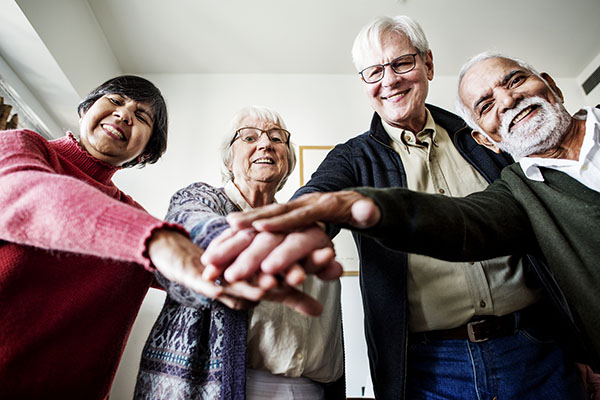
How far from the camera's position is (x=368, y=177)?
3.13 feet

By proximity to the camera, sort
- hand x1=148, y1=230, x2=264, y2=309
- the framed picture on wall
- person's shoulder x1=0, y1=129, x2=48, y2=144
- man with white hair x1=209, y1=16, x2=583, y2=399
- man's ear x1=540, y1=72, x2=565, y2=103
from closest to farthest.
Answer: hand x1=148, y1=230, x2=264, y2=309 → person's shoulder x1=0, y1=129, x2=48, y2=144 → man with white hair x1=209, y1=16, x2=583, y2=399 → man's ear x1=540, y1=72, x2=565, y2=103 → the framed picture on wall

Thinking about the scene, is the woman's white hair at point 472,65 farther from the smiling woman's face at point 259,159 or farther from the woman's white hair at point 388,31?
the smiling woman's face at point 259,159

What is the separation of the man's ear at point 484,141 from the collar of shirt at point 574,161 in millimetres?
191

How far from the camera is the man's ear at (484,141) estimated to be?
3.54 ft

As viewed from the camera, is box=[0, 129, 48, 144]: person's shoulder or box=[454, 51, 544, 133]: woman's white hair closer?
box=[0, 129, 48, 144]: person's shoulder

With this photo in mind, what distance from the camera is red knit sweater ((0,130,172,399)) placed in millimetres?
463

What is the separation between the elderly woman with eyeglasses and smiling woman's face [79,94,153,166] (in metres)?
0.34

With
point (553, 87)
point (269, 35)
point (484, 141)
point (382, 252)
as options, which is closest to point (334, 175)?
point (382, 252)

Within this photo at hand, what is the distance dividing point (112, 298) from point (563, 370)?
1132mm

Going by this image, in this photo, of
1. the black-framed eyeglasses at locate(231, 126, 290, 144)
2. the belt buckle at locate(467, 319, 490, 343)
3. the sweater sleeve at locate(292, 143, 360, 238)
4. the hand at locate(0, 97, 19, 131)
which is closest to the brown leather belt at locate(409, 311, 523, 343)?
the belt buckle at locate(467, 319, 490, 343)

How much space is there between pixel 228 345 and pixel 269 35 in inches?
82.4

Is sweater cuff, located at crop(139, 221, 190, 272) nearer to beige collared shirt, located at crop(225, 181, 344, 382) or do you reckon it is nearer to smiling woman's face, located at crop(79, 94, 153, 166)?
beige collared shirt, located at crop(225, 181, 344, 382)

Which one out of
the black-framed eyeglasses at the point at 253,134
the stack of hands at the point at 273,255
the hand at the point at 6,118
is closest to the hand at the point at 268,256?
the stack of hands at the point at 273,255

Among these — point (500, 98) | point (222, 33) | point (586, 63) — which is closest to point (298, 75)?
point (222, 33)
